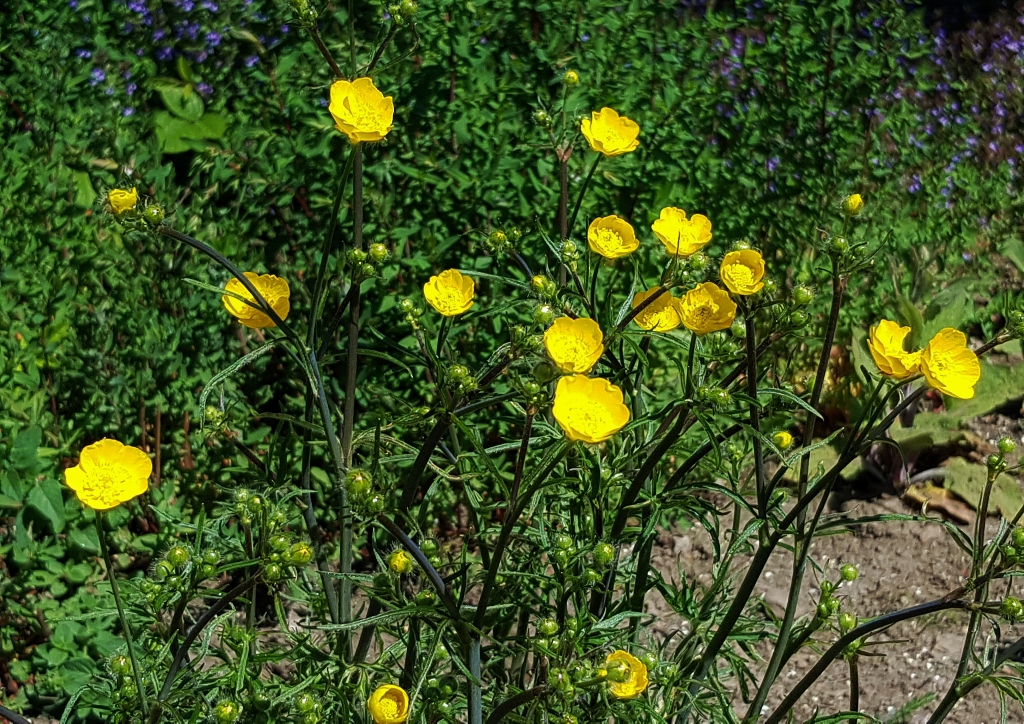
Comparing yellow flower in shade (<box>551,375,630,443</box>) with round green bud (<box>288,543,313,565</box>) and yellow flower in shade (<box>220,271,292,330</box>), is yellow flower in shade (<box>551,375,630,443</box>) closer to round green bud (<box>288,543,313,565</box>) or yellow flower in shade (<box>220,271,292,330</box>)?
round green bud (<box>288,543,313,565</box>)

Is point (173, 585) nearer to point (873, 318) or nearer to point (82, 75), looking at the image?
point (82, 75)

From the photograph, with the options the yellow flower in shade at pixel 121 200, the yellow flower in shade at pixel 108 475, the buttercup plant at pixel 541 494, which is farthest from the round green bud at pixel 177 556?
the yellow flower in shade at pixel 121 200

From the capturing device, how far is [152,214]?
1.48 meters

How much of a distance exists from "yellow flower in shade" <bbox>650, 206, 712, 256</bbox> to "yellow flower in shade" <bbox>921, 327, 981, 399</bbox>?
38 cm

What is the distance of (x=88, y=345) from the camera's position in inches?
106

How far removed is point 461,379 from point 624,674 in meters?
0.44

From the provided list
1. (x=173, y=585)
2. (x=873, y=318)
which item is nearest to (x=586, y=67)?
(x=873, y=318)

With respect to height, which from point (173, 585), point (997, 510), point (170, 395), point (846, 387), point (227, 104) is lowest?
point (997, 510)

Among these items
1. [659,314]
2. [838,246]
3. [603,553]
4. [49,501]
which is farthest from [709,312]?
[49,501]

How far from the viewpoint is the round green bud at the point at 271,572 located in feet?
4.28

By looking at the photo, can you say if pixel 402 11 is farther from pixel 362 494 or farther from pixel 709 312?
pixel 362 494

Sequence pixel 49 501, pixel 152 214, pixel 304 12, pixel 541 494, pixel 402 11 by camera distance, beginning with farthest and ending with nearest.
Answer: pixel 49 501 → pixel 541 494 → pixel 402 11 → pixel 304 12 → pixel 152 214

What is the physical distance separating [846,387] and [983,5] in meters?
4.24

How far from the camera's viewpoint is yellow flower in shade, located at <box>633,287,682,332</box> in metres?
1.58
